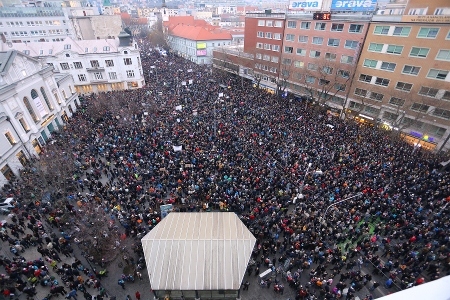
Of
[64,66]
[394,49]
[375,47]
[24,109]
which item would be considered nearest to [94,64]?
[64,66]

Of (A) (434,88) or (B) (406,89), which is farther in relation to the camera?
(B) (406,89)

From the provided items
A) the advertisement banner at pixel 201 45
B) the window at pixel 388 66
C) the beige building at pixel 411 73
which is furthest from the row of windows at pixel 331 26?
the advertisement banner at pixel 201 45

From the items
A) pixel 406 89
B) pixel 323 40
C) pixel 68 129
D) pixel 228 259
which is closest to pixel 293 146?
pixel 228 259

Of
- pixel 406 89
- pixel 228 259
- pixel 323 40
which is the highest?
pixel 323 40

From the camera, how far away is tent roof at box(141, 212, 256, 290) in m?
13.3

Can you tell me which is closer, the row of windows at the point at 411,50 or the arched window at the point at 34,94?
the row of windows at the point at 411,50

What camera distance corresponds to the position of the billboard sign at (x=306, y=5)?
38.0 meters

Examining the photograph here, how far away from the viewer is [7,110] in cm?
2511

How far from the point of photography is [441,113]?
2902 cm

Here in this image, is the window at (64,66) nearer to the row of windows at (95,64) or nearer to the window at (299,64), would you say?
the row of windows at (95,64)

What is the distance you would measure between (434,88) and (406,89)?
10.2 ft

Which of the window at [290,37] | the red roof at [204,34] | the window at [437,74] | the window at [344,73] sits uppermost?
the window at [290,37]

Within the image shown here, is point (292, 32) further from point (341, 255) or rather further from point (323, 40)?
point (341, 255)

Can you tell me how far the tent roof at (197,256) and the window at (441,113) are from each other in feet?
102
